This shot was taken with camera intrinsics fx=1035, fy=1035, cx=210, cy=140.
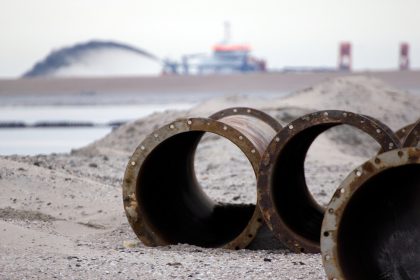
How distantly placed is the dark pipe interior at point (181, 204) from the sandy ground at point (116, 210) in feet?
1.14

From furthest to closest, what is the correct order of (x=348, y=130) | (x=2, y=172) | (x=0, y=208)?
1. (x=348, y=130)
2. (x=2, y=172)
3. (x=0, y=208)

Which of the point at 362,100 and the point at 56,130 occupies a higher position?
the point at 362,100

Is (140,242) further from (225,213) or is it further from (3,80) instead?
(3,80)

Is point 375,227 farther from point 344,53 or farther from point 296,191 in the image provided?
point 344,53

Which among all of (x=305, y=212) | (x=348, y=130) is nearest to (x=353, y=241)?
(x=305, y=212)

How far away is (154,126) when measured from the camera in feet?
62.5

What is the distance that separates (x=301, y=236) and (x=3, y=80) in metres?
52.4

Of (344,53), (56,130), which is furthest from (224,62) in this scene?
(56,130)

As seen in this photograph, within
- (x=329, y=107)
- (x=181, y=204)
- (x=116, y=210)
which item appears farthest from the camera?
(x=329, y=107)

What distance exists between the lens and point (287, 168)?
8.77 metres

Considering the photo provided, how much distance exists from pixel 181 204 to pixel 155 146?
4.56 feet

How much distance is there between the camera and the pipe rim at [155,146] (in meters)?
8.02

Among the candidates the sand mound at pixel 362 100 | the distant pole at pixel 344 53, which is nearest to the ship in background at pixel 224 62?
the distant pole at pixel 344 53

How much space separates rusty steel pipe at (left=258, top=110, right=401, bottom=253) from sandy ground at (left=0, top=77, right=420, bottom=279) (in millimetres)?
180
